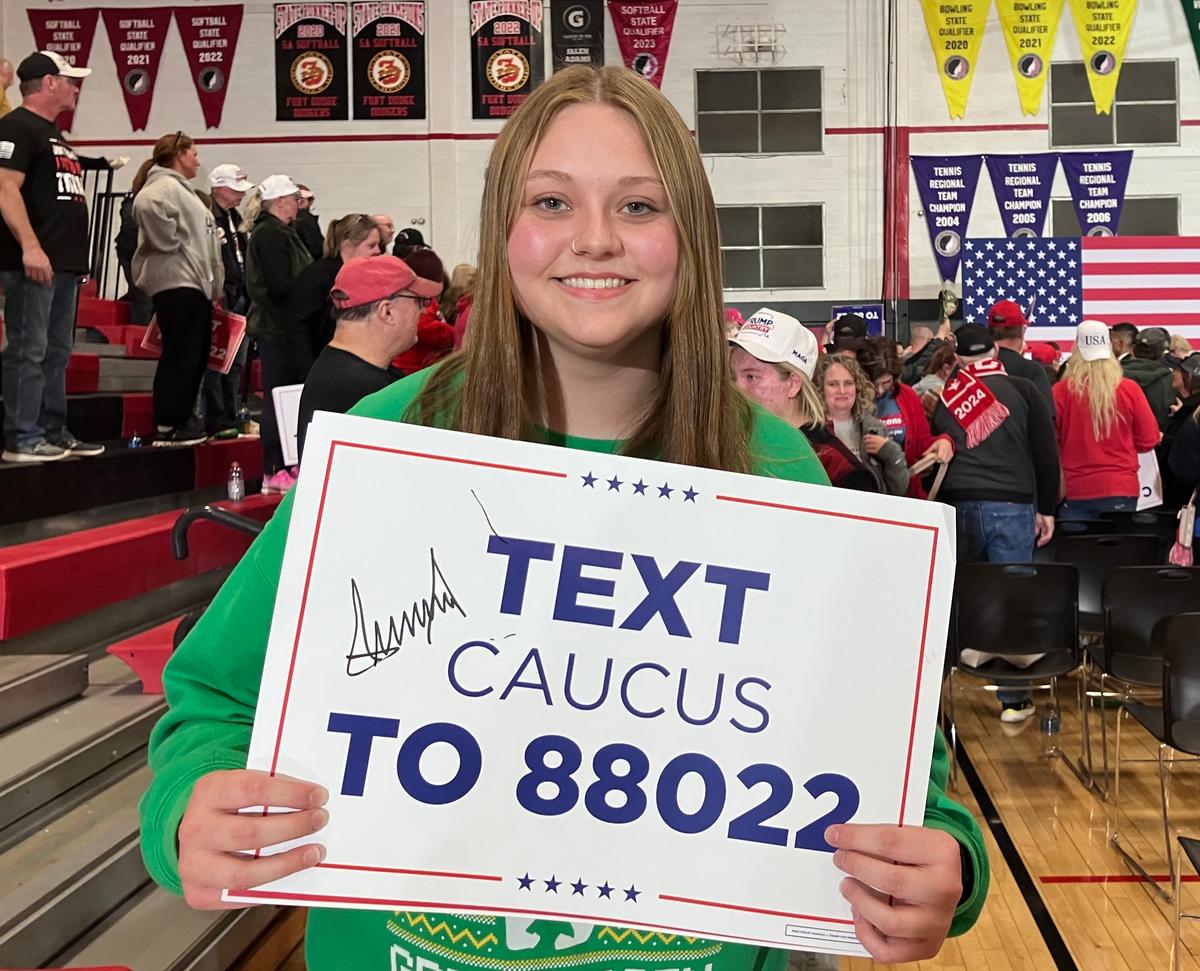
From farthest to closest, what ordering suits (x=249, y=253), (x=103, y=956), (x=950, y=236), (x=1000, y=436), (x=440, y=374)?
(x=950, y=236), (x=249, y=253), (x=1000, y=436), (x=103, y=956), (x=440, y=374)

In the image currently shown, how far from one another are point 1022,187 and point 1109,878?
10.7 meters

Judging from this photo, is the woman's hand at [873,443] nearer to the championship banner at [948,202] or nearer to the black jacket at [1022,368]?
the black jacket at [1022,368]

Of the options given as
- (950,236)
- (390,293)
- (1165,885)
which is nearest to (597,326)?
(390,293)

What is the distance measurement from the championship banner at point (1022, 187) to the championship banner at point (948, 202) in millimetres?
244

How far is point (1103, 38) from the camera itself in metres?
13.0

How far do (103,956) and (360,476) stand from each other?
7.14 feet

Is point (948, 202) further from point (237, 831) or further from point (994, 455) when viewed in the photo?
point (237, 831)

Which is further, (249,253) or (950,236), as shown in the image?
(950,236)

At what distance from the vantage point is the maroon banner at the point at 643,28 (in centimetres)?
1323

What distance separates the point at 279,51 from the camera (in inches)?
524

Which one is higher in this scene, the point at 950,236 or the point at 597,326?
the point at 950,236

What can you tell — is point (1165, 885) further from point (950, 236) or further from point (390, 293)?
point (950, 236)
